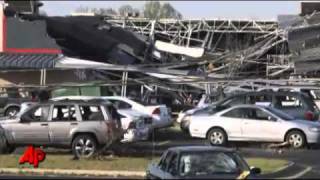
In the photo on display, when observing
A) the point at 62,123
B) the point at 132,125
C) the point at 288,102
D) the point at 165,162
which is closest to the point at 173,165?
the point at 165,162

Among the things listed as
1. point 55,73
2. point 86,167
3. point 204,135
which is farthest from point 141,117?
point 55,73

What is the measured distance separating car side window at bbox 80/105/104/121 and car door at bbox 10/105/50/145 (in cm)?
103

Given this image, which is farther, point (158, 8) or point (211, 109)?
point (158, 8)

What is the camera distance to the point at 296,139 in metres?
23.2

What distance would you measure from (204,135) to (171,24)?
5135 centimetres

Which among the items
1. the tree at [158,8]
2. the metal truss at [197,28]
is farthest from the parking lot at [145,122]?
the tree at [158,8]

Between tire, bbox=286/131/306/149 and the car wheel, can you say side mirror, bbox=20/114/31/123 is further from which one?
tire, bbox=286/131/306/149

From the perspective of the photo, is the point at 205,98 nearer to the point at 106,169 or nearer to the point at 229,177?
the point at 106,169

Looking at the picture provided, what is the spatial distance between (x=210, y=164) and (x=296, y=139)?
12808 millimetres

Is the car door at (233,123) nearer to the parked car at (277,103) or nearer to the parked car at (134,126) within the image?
the parked car at (277,103)

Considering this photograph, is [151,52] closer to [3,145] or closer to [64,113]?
[64,113]

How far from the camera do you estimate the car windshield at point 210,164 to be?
Result: 35.2ft

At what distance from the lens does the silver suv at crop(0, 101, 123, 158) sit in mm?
20016

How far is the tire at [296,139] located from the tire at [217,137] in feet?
6.80
